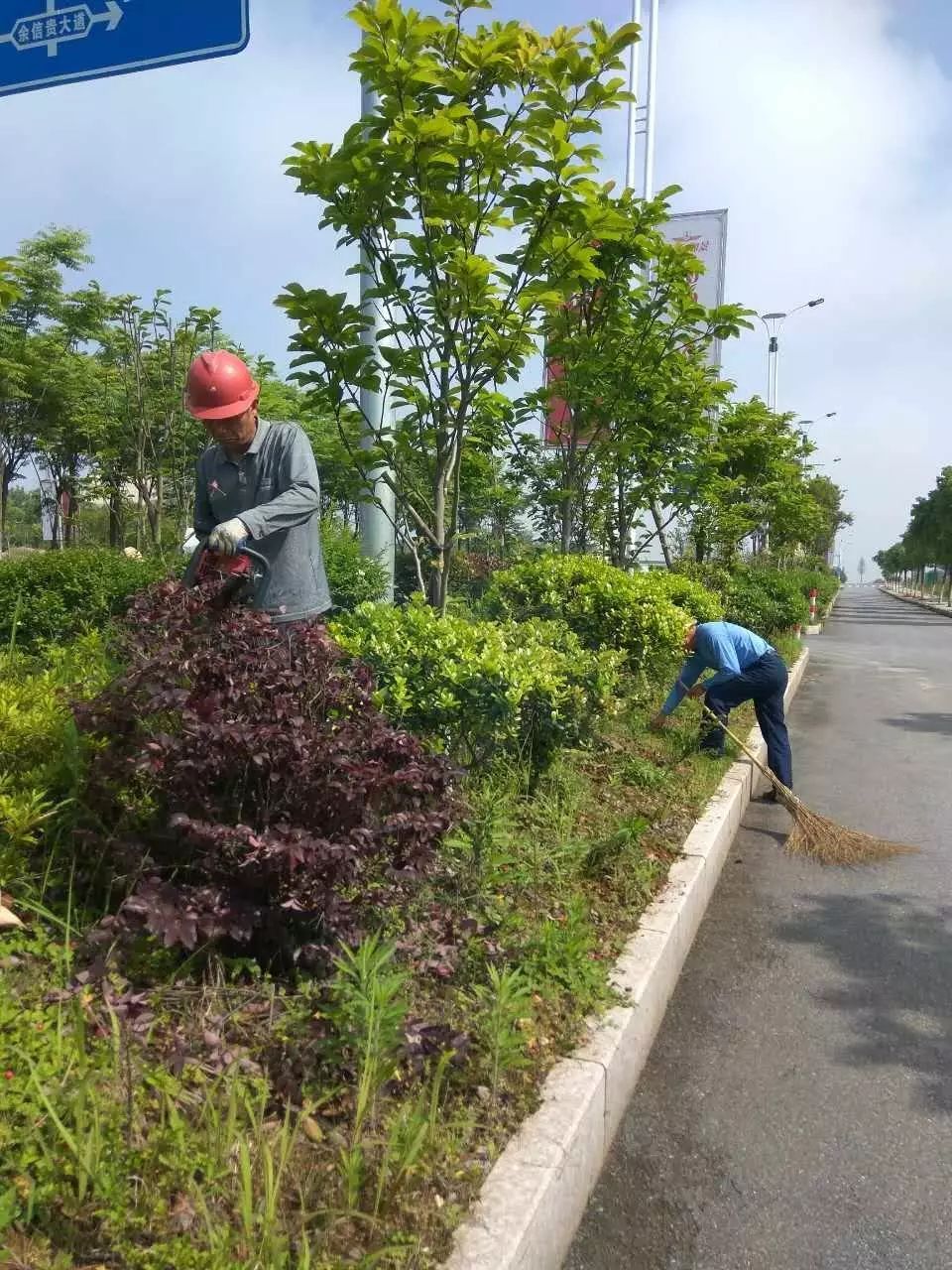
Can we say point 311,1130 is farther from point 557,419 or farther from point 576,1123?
point 557,419

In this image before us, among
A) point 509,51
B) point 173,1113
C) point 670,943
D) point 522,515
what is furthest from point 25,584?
point 522,515

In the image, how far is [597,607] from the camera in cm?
728

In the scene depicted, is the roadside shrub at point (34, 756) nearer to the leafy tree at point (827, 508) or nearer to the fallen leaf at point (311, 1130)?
the fallen leaf at point (311, 1130)

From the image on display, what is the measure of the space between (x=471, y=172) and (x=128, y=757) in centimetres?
353

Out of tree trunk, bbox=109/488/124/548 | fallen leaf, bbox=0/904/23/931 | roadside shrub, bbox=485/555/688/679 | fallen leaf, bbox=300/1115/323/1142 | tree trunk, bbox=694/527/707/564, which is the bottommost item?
fallen leaf, bbox=300/1115/323/1142

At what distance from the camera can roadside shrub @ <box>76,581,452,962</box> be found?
8.20 feet

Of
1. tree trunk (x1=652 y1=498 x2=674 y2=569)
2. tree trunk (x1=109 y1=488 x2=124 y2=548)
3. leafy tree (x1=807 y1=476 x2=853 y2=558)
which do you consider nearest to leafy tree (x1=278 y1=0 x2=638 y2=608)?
tree trunk (x1=652 y1=498 x2=674 y2=569)

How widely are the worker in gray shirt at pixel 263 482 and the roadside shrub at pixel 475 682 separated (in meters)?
0.55

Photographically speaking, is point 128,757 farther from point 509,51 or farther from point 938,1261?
point 509,51

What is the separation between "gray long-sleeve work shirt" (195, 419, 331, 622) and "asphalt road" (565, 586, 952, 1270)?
207cm

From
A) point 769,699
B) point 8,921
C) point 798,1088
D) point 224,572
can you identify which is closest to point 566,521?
point 769,699

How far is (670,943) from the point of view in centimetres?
374

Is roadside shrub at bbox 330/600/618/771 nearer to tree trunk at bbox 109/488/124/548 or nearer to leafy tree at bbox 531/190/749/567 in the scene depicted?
leafy tree at bbox 531/190/749/567

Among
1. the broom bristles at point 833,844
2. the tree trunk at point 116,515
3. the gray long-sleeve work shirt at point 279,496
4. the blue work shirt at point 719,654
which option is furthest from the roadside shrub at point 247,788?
the tree trunk at point 116,515
